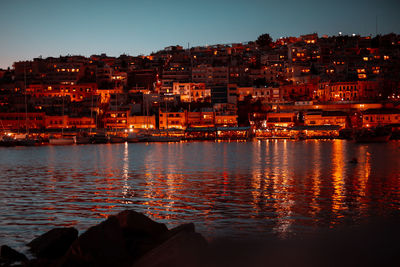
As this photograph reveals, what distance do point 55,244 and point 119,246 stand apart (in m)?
2.32

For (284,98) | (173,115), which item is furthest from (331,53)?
(173,115)

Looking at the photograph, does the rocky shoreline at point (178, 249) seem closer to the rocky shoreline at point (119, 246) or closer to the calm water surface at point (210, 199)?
the rocky shoreline at point (119, 246)

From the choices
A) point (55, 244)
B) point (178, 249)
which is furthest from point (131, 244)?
point (55, 244)

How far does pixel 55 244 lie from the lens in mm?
13000

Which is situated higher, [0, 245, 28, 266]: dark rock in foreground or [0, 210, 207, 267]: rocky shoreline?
[0, 210, 207, 267]: rocky shoreline

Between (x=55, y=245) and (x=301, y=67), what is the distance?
111 metres

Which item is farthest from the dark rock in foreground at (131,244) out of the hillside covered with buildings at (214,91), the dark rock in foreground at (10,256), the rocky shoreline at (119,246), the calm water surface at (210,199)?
the hillside covered with buildings at (214,91)

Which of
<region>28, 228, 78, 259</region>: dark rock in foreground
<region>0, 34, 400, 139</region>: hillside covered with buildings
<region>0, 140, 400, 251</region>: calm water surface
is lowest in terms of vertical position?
<region>0, 140, 400, 251</region>: calm water surface

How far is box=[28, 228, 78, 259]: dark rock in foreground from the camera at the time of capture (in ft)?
42.2

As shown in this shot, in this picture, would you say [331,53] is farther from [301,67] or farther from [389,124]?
Result: [389,124]

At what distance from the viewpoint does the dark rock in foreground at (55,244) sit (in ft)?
42.2

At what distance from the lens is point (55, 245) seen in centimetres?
1300

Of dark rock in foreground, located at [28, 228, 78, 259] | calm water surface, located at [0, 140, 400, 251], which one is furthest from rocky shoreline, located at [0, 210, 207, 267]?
calm water surface, located at [0, 140, 400, 251]

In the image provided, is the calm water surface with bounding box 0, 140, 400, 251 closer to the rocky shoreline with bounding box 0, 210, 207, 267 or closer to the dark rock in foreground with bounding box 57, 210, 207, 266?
the rocky shoreline with bounding box 0, 210, 207, 267
